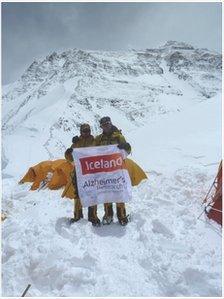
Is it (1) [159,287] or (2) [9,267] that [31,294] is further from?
(1) [159,287]

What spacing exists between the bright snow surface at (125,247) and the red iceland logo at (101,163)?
94 cm

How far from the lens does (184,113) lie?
73.7 feet

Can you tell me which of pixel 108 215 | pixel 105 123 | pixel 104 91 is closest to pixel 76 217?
pixel 108 215

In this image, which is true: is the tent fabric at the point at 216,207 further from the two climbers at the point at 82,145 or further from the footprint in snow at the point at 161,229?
the two climbers at the point at 82,145

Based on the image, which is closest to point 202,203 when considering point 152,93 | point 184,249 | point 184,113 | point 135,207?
point 135,207

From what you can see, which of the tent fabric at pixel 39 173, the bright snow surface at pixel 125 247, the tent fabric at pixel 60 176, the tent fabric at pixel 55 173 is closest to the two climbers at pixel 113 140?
the bright snow surface at pixel 125 247

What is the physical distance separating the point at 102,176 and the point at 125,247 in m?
1.37

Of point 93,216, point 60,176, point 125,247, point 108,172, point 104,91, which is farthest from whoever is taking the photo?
point 104,91

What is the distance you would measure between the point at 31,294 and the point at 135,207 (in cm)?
350

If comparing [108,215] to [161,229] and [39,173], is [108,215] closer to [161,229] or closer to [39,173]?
Result: [161,229]

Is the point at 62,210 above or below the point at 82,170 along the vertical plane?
below

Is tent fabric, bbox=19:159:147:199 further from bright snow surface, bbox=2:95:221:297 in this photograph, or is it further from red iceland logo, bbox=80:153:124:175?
red iceland logo, bbox=80:153:124:175

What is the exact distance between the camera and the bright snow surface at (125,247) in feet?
17.4

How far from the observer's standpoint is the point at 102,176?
23.6 ft
